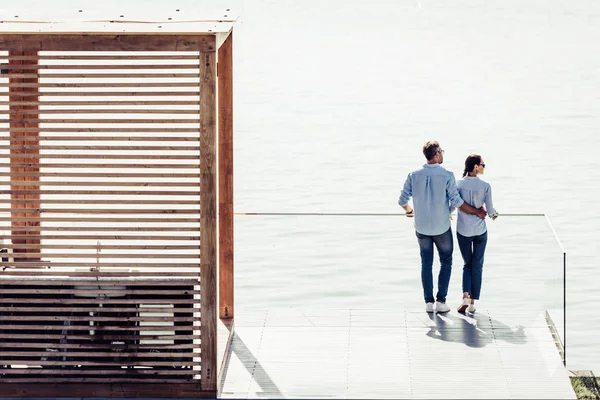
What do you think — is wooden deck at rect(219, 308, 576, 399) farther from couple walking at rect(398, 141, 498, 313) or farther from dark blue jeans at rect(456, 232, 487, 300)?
couple walking at rect(398, 141, 498, 313)

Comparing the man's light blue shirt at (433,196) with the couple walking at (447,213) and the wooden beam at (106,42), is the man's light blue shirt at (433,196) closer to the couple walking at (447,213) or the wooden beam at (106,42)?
the couple walking at (447,213)

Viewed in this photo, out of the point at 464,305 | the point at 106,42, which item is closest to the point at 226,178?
the point at 106,42

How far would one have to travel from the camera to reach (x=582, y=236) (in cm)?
2222

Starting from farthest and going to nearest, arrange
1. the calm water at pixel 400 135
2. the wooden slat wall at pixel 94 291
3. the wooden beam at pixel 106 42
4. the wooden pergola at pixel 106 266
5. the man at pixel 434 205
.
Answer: the calm water at pixel 400 135 → the man at pixel 434 205 → the wooden slat wall at pixel 94 291 → the wooden pergola at pixel 106 266 → the wooden beam at pixel 106 42

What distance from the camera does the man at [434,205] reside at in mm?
10859

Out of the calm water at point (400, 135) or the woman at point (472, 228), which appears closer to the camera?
the woman at point (472, 228)

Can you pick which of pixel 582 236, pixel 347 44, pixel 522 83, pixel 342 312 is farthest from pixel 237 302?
pixel 347 44

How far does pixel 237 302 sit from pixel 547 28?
37492 mm

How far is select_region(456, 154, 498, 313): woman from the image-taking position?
36.1ft

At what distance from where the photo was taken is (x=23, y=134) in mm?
9758

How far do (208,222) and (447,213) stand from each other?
2.59 m

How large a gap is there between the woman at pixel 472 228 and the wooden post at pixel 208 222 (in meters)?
2.68

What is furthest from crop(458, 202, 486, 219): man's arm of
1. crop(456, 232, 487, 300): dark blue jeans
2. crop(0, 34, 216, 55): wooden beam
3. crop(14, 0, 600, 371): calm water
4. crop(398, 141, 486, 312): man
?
crop(0, 34, 216, 55): wooden beam

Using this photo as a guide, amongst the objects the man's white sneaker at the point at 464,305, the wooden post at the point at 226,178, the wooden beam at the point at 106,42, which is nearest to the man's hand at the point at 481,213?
the man's white sneaker at the point at 464,305
